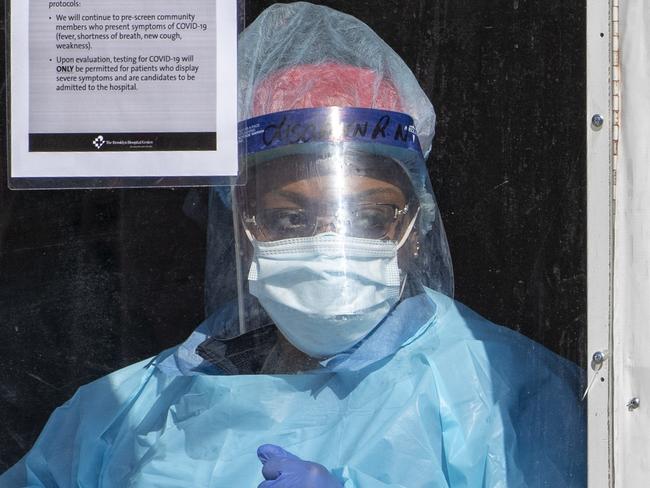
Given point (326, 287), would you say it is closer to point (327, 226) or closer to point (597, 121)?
point (327, 226)

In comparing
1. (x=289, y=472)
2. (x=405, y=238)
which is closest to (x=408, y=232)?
(x=405, y=238)

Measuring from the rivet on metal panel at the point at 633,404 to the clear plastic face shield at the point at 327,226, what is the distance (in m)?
0.54

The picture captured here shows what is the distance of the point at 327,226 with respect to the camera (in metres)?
1.85

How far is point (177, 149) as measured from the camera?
1768 millimetres

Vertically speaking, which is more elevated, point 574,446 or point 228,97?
point 228,97

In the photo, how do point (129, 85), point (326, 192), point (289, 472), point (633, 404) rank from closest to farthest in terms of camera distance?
point (633, 404)
point (289, 472)
point (129, 85)
point (326, 192)

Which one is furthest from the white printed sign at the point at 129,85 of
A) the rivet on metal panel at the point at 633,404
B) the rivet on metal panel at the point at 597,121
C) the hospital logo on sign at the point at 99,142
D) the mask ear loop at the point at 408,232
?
the rivet on metal panel at the point at 633,404

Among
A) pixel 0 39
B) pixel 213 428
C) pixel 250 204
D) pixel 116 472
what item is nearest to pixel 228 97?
pixel 250 204

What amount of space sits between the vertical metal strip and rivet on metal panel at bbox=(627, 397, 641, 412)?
28 mm

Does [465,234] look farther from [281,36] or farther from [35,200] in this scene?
[35,200]

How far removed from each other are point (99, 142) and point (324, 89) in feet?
1.42

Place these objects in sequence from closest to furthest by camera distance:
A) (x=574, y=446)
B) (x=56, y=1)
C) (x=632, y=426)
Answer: (x=632, y=426)
(x=574, y=446)
(x=56, y=1)

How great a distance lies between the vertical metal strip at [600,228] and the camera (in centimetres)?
146

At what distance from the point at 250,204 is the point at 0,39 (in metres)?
0.54
